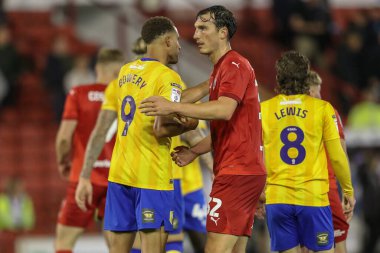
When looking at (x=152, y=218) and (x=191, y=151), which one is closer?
(x=152, y=218)

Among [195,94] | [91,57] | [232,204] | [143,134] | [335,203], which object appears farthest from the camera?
[91,57]

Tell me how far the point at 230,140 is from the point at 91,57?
1061cm

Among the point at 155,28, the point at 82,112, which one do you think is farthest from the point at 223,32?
the point at 82,112

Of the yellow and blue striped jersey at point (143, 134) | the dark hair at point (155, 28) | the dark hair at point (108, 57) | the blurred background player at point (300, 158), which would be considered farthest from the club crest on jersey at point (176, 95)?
the dark hair at point (108, 57)

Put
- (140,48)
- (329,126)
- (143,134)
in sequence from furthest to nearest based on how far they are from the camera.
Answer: (140,48), (329,126), (143,134)

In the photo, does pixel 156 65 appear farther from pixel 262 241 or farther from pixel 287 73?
pixel 262 241

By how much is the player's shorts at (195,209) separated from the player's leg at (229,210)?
2759 mm

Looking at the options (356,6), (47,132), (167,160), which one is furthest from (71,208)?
(356,6)

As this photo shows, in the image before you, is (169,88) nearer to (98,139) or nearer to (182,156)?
(182,156)

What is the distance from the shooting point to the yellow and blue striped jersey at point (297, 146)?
8742 mm

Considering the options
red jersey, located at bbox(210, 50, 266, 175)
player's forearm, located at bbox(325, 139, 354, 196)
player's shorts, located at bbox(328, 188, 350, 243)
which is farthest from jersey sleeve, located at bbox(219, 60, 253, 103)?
player's shorts, located at bbox(328, 188, 350, 243)

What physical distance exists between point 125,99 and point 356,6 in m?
15.3

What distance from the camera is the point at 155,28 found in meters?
8.12

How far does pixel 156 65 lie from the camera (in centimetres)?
803
